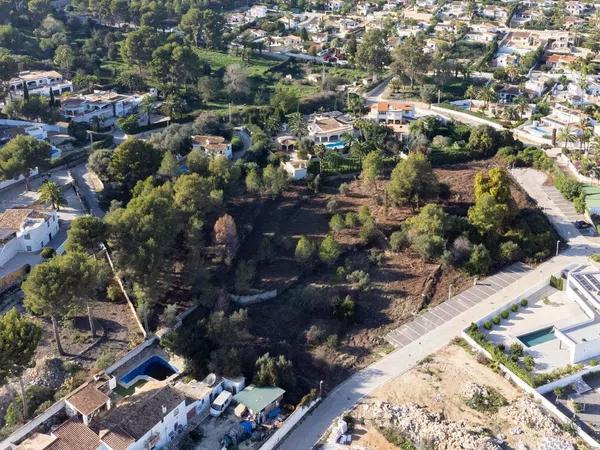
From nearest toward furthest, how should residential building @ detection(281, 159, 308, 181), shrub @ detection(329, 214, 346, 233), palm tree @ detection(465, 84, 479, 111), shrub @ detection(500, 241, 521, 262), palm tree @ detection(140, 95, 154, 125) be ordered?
shrub @ detection(500, 241, 521, 262), shrub @ detection(329, 214, 346, 233), residential building @ detection(281, 159, 308, 181), palm tree @ detection(140, 95, 154, 125), palm tree @ detection(465, 84, 479, 111)

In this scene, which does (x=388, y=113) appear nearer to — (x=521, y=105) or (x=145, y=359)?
(x=521, y=105)

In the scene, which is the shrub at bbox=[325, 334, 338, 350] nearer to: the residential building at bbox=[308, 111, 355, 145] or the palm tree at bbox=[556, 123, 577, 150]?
the residential building at bbox=[308, 111, 355, 145]

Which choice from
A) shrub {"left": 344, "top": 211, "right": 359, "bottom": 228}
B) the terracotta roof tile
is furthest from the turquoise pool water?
the terracotta roof tile

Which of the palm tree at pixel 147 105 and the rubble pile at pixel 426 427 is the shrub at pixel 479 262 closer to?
the rubble pile at pixel 426 427

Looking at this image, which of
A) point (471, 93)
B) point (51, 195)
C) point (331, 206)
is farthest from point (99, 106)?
point (471, 93)

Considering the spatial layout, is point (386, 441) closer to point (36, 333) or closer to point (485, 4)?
point (36, 333)

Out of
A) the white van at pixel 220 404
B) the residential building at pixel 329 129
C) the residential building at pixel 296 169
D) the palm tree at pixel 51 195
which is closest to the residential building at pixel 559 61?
the residential building at pixel 329 129
